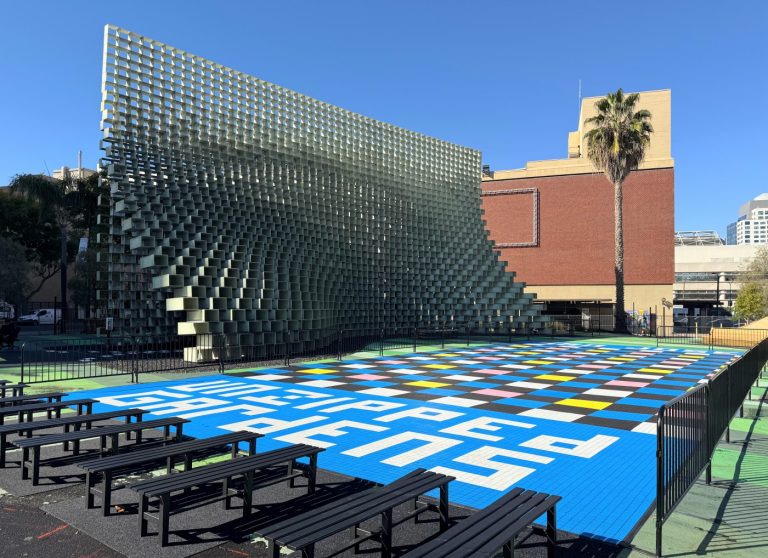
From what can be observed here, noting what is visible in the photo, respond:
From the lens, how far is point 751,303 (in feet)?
162

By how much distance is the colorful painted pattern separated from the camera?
1209 cm

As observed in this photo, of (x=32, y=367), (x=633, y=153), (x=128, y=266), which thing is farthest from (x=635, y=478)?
(x=633, y=153)

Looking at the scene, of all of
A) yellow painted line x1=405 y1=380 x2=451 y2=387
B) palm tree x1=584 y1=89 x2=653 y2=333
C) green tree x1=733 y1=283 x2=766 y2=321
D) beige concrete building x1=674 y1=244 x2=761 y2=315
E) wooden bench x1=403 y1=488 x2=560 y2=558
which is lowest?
yellow painted line x1=405 y1=380 x2=451 y2=387

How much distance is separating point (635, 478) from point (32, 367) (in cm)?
1897

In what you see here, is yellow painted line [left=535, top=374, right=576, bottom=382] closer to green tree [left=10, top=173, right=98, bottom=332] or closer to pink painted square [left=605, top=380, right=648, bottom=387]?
pink painted square [left=605, top=380, right=648, bottom=387]

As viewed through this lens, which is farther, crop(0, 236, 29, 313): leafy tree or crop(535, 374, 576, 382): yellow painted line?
crop(0, 236, 29, 313): leafy tree

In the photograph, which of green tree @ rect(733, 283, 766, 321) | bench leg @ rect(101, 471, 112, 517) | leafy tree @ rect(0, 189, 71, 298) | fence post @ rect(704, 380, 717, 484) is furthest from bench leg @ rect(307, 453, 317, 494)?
leafy tree @ rect(0, 189, 71, 298)

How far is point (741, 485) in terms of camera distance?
6.93m

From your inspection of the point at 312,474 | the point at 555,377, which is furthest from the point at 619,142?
the point at 312,474

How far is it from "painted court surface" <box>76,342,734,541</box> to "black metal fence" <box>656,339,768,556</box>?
0.62 metres

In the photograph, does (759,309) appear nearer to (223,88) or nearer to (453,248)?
(453,248)

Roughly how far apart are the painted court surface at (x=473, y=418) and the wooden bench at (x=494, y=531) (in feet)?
3.12

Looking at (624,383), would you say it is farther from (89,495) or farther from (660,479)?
(89,495)

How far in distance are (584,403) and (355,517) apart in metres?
9.78
